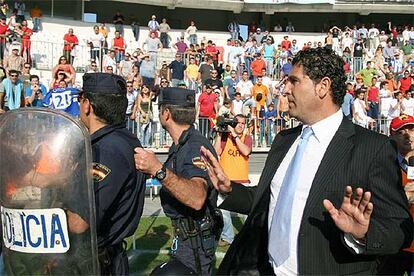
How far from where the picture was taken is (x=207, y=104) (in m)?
16.8

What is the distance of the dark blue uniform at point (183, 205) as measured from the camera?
4211 millimetres

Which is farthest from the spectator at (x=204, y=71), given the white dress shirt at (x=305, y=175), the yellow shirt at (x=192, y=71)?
the white dress shirt at (x=305, y=175)

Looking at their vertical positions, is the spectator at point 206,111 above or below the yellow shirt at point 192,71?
below

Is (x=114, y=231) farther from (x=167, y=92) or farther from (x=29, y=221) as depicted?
(x=167, y=92)

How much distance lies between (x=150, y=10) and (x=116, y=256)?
1313 inches

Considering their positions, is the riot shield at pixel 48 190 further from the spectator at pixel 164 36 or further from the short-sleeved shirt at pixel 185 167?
the spectator at pixel 164 36

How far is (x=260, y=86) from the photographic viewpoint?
1894 cm

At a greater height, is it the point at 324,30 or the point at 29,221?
the point at 324,30

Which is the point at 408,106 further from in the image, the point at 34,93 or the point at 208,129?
the point at 34,93

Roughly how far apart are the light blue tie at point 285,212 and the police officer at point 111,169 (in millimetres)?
820

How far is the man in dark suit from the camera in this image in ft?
9.26

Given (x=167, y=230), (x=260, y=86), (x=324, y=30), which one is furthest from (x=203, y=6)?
(x=167, y=230)

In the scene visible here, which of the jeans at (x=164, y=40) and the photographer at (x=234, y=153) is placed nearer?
the photographer at (x=234, y=153)

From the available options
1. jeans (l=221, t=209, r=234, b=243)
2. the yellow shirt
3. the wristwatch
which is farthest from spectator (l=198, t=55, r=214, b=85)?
the wristwatch
